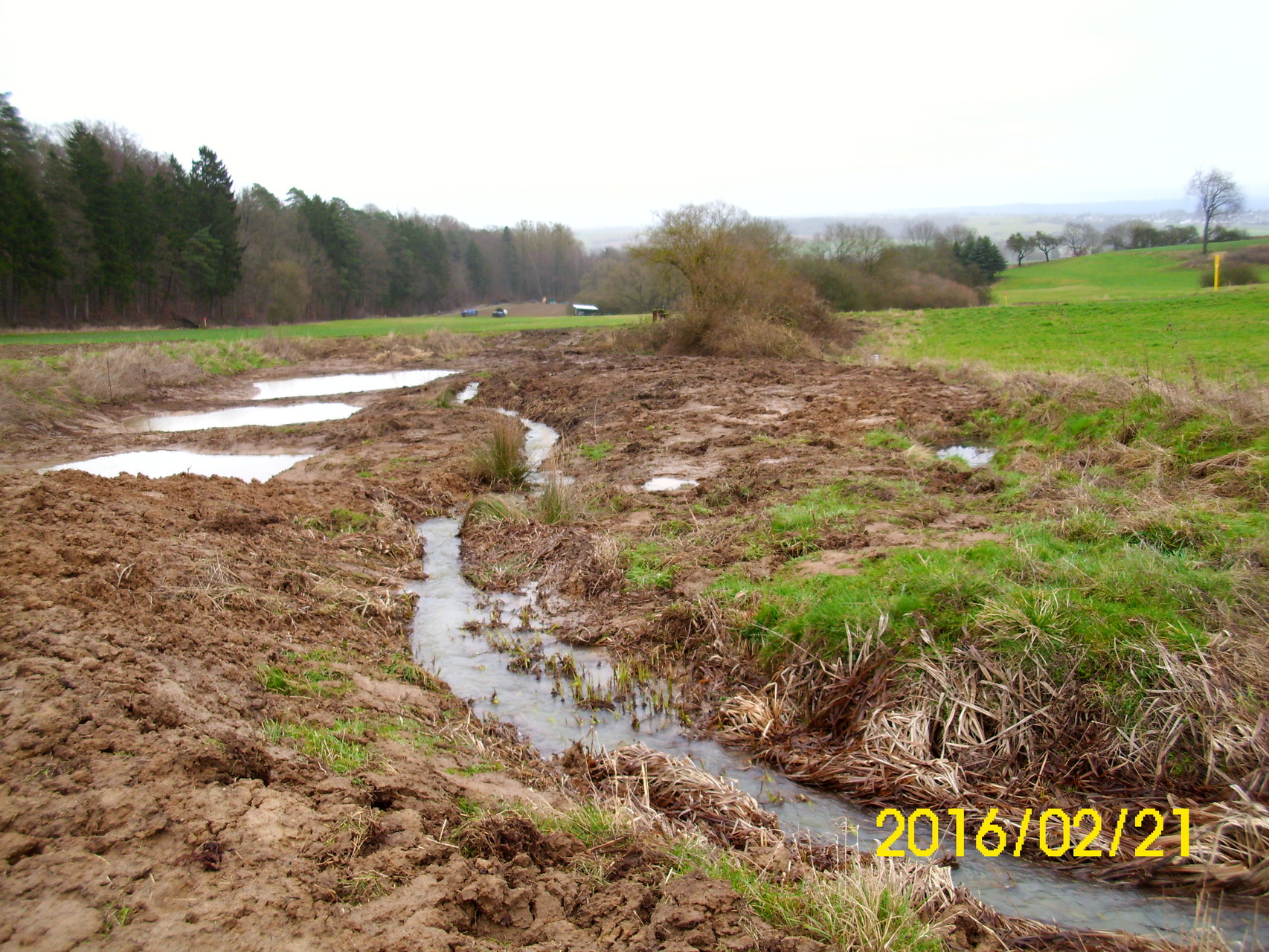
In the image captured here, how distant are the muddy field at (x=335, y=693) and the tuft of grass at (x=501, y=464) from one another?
0.28 meters

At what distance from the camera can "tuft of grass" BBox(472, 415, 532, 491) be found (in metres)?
11.5

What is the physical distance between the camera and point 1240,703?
4223mm

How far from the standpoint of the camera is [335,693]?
17.1 ft

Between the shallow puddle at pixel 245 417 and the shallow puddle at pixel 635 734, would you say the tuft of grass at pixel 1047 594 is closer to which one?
the shallow puddle at pixel 635 734

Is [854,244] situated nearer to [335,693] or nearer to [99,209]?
[99,209]

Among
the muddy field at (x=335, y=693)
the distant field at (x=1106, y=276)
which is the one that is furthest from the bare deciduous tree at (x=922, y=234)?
the muddy field at (x=335, y=693)

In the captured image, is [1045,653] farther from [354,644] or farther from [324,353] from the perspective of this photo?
[324,353]

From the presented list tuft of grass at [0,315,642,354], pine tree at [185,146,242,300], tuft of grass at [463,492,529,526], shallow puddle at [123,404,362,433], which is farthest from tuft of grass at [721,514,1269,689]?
pine tree at [185,146,242,300]

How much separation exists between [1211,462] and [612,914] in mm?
7985

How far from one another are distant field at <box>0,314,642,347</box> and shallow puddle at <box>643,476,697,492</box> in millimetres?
27123

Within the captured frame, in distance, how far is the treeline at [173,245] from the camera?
41.6 metres

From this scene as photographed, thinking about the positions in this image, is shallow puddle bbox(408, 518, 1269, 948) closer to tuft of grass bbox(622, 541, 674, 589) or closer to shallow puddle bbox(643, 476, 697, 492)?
tuft of grass bbox(622, 541, 674, 589)

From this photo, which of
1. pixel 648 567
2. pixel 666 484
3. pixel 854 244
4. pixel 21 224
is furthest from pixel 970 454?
pixel 21 224
